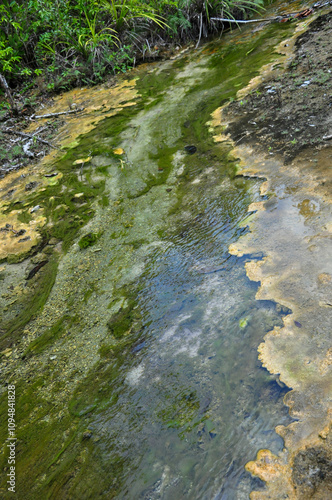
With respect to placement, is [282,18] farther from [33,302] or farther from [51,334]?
[51,334]

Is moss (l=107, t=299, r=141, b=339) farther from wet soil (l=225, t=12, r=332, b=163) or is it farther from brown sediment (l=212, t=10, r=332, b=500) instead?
wet soil (l=225, t=12, r=332, b=163)

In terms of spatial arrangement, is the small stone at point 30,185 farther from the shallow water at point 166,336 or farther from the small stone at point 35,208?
the shallow water at point 166,336

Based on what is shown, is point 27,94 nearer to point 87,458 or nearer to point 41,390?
point 41,390

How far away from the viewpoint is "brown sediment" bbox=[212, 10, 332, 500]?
1.19 meters

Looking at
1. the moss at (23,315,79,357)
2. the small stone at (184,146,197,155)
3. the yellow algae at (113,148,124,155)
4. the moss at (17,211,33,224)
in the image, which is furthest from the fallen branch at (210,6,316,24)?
the moss at (23,315,79,357)

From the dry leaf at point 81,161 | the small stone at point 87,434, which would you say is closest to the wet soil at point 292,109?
the dry leaf at point 81,161

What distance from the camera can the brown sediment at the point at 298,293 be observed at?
46.8 inches

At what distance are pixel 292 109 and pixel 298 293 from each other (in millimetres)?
2230

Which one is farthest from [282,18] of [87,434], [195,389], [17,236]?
[87,434]

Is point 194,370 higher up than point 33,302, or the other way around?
point 33,302

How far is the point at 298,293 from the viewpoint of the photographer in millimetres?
1733

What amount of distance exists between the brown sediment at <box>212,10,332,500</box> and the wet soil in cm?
6

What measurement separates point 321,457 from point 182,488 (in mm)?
511

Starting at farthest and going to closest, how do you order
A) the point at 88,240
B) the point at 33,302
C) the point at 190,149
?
the point at 190,149 → the point at 88,240 → the point at 33,302
